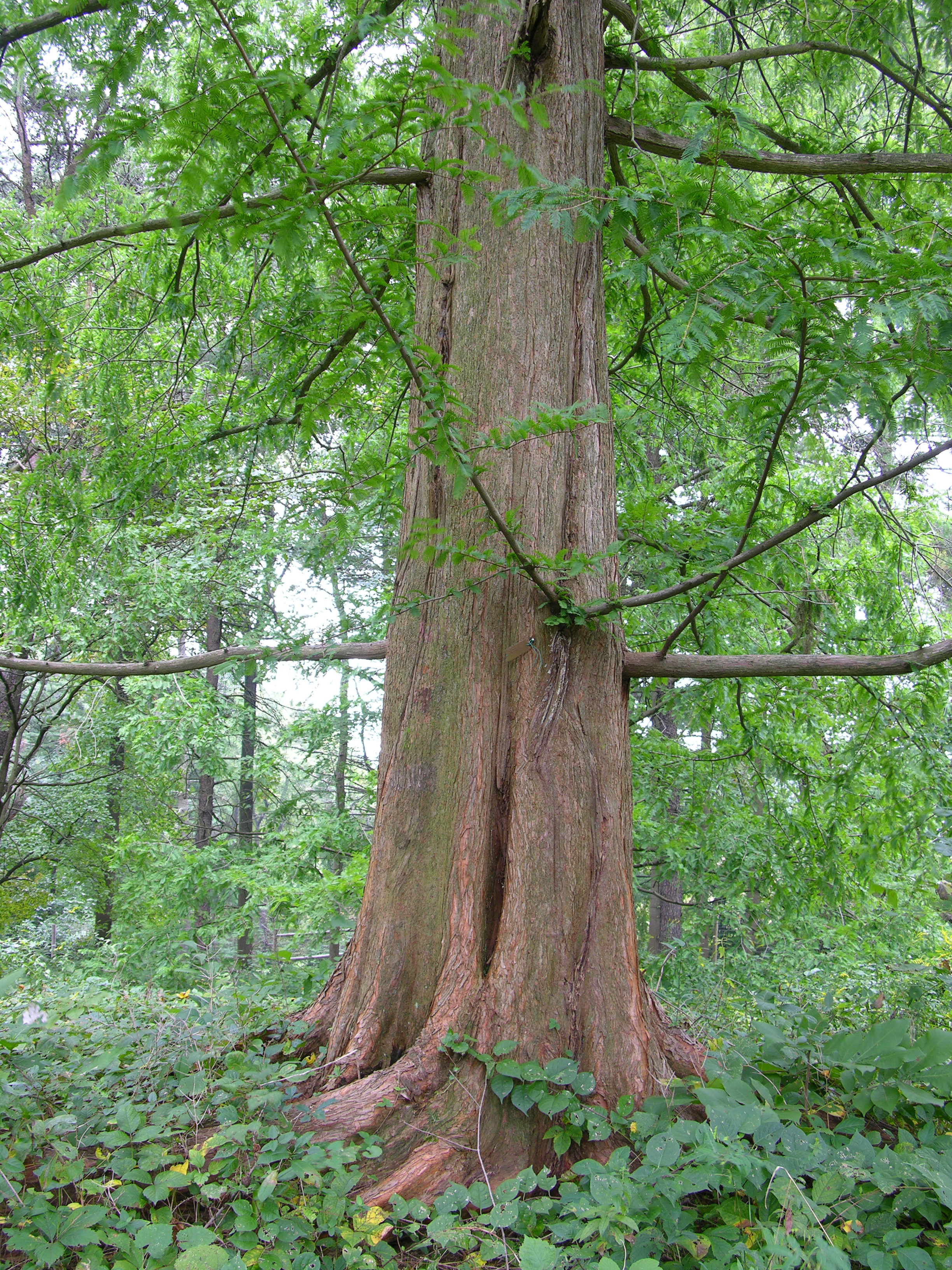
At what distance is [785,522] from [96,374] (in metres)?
4.01

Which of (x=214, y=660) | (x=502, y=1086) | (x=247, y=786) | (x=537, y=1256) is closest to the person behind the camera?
(x=537, y=1256)

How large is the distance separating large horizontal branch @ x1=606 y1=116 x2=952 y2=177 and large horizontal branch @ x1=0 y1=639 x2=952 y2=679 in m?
1.67

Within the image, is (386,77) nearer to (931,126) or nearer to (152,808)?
(931,126)

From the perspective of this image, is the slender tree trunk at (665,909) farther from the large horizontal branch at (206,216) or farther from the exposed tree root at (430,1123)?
the exposed tree root at (430,1123)

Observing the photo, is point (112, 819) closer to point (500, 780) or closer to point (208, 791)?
point (208, 791)

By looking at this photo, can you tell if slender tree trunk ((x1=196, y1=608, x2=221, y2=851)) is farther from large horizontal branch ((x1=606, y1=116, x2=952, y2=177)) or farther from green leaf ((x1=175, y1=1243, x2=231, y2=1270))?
green leaf ((x1=175, y1=1243, x2=231, y2=1270))

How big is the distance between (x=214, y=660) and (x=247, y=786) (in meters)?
11.4

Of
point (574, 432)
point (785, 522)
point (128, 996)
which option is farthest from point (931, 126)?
point (128, 996)

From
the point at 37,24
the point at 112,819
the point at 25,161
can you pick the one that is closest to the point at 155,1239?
the point at 37,24

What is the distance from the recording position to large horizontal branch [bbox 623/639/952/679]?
2400 millimetres

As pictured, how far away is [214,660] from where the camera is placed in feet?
11.0

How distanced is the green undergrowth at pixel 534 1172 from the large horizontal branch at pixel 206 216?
6.68ft

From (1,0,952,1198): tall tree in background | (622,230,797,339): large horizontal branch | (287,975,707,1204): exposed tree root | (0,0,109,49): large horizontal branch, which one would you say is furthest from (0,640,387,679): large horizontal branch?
(0,0,109,49): large horizontal branch

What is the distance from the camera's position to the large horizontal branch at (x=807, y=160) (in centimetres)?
284
